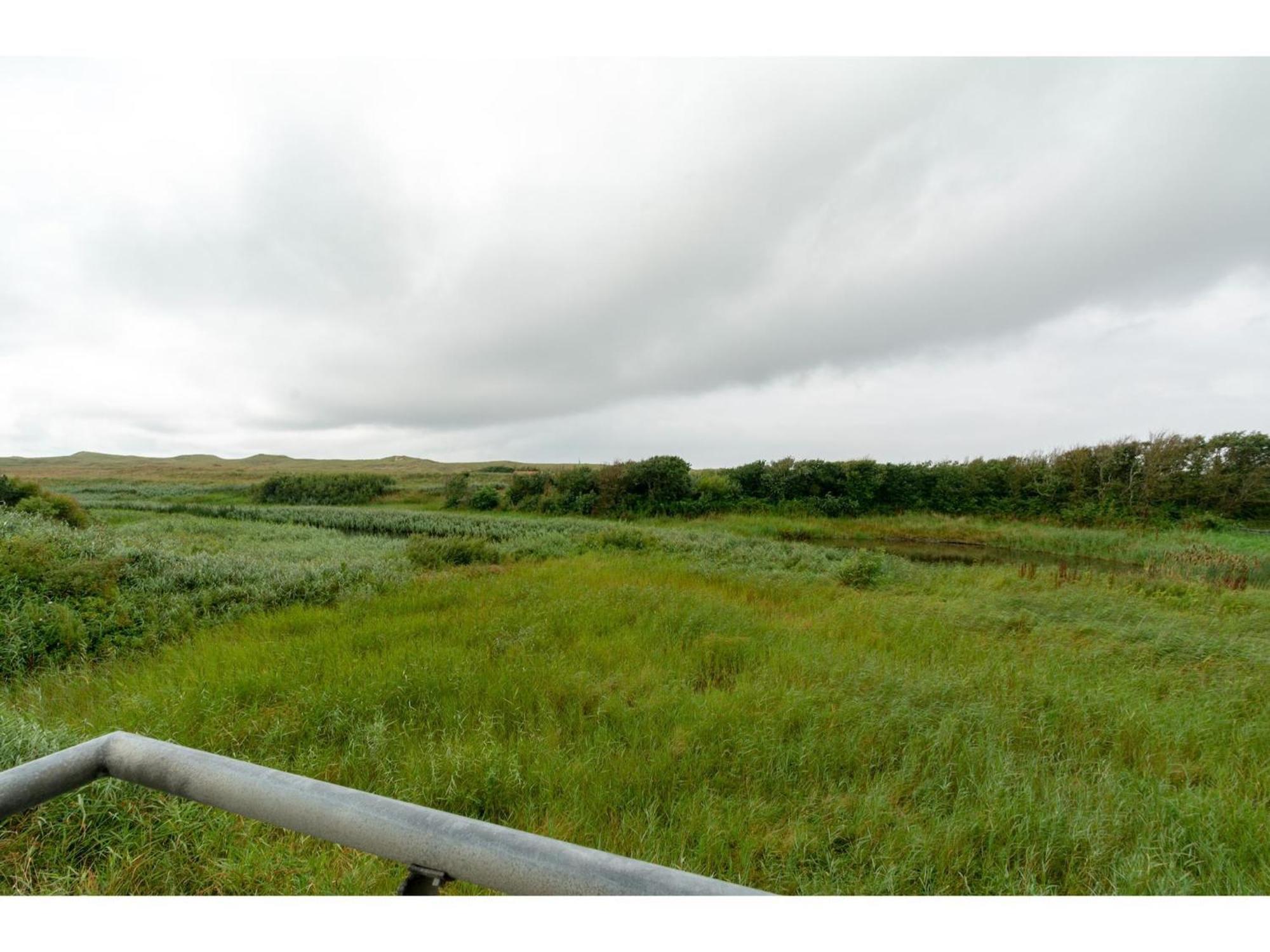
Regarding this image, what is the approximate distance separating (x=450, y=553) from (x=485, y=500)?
21.1 meters

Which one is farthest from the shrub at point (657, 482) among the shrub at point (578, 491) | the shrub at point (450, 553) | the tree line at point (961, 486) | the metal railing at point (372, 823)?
the metal railing at point (372, 823)

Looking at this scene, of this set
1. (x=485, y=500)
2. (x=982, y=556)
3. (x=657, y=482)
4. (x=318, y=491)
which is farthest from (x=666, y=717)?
(x=318, y=491)

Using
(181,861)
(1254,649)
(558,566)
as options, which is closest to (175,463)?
(558,566)

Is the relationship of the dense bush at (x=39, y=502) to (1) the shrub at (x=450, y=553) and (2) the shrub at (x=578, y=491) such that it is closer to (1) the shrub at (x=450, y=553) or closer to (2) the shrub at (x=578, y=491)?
(1) the shrub at (x=450, y=553)

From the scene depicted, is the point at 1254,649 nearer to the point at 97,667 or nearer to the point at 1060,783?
the point at 1060,783

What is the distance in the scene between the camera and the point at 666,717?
408cm

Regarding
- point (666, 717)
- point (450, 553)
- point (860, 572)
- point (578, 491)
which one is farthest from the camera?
point (578, 491)

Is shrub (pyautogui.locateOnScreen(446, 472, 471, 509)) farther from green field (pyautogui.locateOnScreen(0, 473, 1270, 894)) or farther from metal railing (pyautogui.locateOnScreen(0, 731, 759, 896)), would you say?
metal railing (pyautogui.locateOnScreen(0, 731, 759, 896))

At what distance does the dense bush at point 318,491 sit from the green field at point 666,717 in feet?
98.0

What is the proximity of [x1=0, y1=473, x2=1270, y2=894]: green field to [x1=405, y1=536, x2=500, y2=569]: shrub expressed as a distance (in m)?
1.70

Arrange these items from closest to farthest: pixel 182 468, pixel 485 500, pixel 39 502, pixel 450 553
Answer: pixel 450 553, pixel 39 502, pixel 485 500, pixel 182 468

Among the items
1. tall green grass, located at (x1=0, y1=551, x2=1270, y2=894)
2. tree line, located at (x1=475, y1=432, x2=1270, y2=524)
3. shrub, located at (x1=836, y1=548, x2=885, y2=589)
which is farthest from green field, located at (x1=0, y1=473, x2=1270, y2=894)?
tree line, located at (x1=475, y1=432, x2=1270, y2=524)

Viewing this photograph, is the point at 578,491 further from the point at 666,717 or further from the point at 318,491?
the point at 666,717

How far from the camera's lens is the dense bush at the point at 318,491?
37.7 metres
